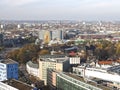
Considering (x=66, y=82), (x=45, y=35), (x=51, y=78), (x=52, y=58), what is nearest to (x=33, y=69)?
(x=52, y=58)

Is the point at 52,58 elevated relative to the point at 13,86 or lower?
lower

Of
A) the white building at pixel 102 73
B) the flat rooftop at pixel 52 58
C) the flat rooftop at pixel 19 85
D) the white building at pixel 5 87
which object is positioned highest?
the flat rooftop at pixel 19 85

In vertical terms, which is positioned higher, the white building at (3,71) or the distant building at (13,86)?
the distant building at (13,86)

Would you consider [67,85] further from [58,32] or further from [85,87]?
[58,32]

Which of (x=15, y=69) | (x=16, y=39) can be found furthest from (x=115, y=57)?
(x=16, y=39)

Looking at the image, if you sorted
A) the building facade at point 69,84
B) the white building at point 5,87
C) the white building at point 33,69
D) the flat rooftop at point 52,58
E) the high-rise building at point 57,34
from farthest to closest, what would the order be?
the high-rise building at point 57,34 → the white building at point 33,69 → the flat rooftop at point 52,58 → the building facade at point 69,84 → the white building at point 5,87

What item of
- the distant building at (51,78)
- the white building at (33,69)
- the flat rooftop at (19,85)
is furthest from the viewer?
the white building at (33,69)

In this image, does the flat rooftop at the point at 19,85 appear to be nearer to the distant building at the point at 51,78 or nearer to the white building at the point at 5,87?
the white building at the point at 5,87

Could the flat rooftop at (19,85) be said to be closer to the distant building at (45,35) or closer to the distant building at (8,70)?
the distant building at (8,70)

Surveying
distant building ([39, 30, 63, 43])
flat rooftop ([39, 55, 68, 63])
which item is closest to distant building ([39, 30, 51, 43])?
distant building ([39, 30, 63, 43])

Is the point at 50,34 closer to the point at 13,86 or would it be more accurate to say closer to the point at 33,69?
the point at 33,69

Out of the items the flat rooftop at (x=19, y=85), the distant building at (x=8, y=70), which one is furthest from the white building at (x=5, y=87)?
the distant building at (x=8, y=70)

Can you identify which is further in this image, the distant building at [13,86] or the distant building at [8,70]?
the distant building at [8,70]
